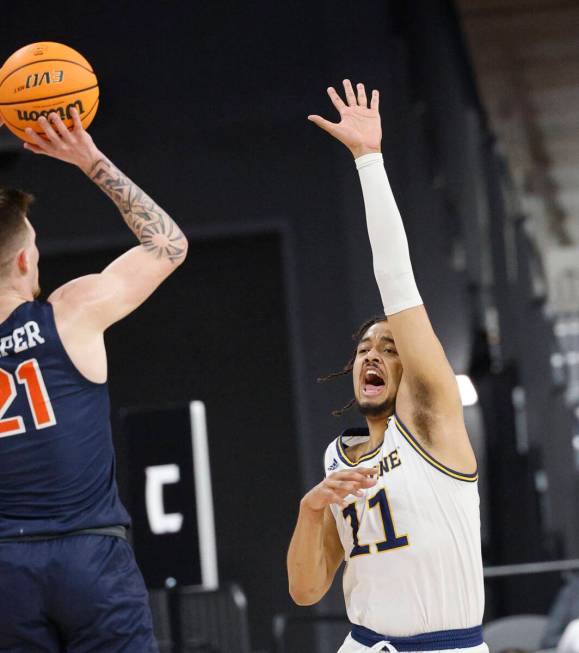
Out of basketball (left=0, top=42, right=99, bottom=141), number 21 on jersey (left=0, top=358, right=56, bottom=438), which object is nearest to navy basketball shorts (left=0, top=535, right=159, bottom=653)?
number 21 on jersey (left=0, top=358, right=56, bottom=438)

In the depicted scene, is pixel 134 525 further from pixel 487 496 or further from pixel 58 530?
pixel 487 496

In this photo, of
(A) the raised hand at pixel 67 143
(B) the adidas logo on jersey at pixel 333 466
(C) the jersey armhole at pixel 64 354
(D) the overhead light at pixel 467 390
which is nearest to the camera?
(C) the jersey armhole at pixel 64 354

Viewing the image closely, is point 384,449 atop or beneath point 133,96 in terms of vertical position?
beneath

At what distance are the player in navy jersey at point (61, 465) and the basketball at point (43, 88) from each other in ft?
0.88

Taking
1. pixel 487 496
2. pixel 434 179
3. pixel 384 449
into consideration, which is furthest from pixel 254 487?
pixel 384 449

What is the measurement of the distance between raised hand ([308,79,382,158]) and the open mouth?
0.64 metres

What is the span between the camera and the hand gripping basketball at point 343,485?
123 inches

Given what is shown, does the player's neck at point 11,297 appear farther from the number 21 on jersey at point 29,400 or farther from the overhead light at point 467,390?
the overhead light at point 467,390

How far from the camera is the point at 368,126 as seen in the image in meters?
3.48

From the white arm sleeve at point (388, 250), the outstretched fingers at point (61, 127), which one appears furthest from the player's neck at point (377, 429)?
the outstretched fingers at point (61, 127)

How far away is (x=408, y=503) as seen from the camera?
131 inches

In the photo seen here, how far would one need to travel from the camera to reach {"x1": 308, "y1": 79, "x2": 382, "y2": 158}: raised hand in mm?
3439

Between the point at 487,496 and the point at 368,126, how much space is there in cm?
638

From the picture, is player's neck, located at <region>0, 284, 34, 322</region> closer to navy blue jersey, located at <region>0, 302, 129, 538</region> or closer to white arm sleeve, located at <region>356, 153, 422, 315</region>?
navy blue jersey, located at <region>0, 302, 129, 538</region>
